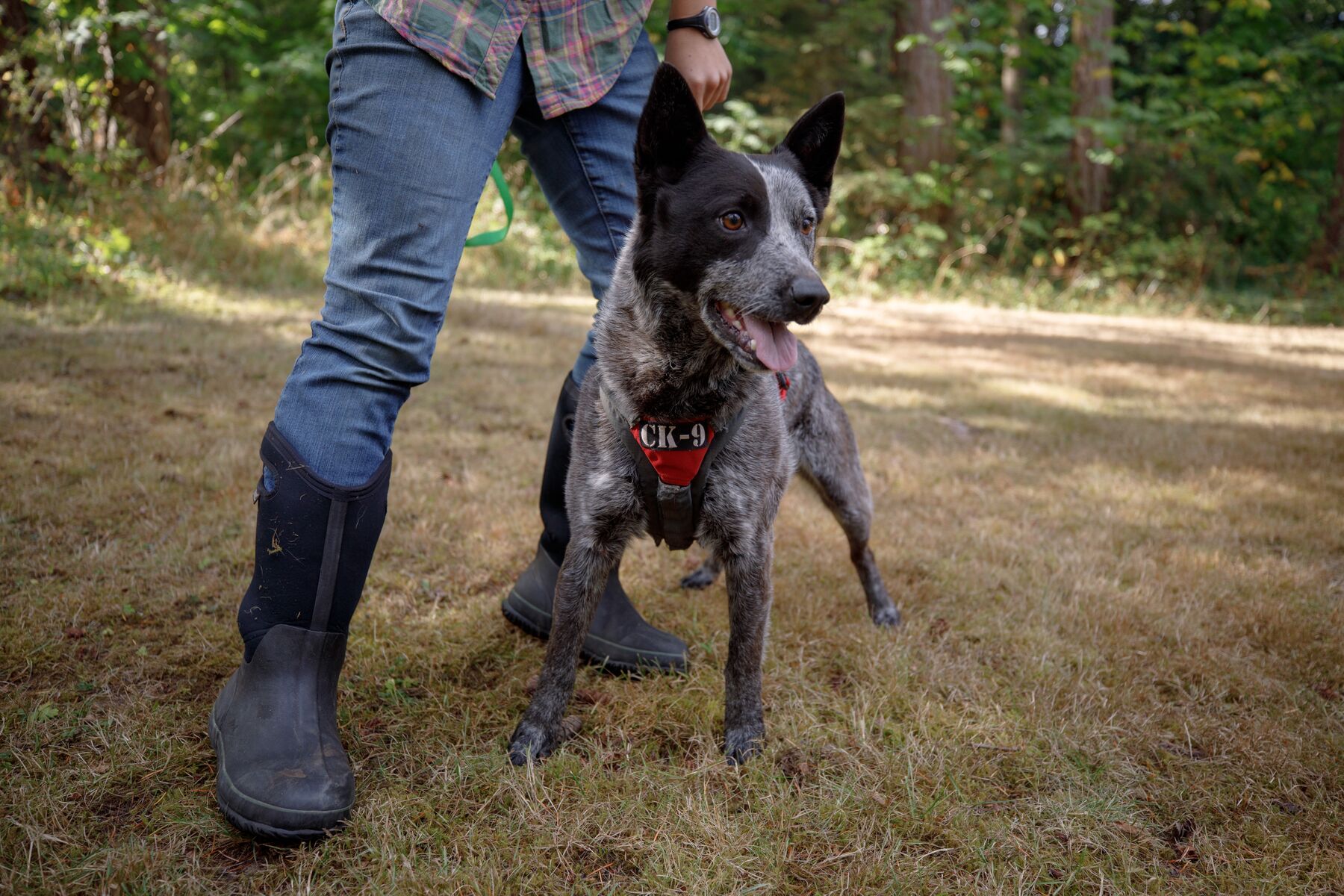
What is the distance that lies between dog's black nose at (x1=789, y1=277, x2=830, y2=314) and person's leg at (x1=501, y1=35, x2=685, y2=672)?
540 millimetres

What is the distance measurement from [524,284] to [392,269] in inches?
356

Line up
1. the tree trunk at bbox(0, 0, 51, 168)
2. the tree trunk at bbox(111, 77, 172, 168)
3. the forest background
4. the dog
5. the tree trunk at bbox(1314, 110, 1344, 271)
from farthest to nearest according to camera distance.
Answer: the tree trunk at bbox(1314, 110, 1344, 271) → the forest background → the tree trunk at bbox(111, 77, 172, 168) → the tree trunk at bbox(0, 0, 51, 168) → the dog

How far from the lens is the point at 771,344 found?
1.87 m

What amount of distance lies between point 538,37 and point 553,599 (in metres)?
1.41

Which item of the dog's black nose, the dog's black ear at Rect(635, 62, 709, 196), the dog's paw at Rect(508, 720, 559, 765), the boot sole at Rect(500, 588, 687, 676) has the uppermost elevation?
the dog's black ear at Rect(635, 62, 709, 196)

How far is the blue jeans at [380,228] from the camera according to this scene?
1625 mm

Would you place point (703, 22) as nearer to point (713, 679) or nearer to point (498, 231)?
point (498, 231)

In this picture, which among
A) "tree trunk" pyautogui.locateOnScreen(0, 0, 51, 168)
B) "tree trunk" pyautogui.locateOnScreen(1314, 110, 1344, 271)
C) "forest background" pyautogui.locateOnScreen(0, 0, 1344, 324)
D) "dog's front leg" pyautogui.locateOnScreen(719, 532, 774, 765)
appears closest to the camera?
"dog's front leg" pyautogui.locateOnScreen(719, 532, 774, 765)

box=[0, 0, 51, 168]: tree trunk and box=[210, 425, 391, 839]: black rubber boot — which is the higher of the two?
box=[0, 0, 51, 168]: tree trunk

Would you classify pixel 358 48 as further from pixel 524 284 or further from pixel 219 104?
pixel 219 104

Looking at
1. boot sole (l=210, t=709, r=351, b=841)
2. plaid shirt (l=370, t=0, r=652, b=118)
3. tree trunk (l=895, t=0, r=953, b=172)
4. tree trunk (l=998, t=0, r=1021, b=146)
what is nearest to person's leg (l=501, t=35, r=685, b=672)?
plaid shirt (l=370, t=0, r=652, b=118)

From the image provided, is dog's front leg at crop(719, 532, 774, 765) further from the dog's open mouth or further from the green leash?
the green leash

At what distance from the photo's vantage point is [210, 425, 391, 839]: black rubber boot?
1.61m

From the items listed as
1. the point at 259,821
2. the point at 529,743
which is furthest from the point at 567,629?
the point at 259,821
